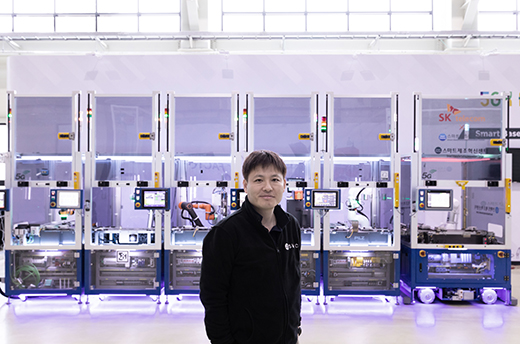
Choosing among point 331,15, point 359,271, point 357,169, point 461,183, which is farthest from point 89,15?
point 461,183

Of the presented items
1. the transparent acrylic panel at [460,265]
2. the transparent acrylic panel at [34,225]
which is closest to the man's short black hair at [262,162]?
the transparent acrylic panel at [460,265]

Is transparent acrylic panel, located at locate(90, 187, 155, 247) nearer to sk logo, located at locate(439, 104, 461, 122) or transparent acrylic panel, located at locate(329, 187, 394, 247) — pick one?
transparent acrylic panel, located at locate(329, 187, 394, 247)

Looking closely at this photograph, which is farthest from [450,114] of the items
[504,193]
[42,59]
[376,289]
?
[42,59]

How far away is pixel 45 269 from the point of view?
4.74 meters

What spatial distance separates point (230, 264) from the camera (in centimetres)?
150

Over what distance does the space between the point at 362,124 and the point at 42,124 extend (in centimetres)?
437

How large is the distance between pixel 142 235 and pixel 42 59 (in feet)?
13.8

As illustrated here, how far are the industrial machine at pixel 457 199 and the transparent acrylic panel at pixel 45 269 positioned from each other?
4429 millimetres

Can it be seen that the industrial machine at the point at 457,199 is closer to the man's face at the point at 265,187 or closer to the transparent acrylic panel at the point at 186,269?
the transparent acrylic panel at the point at 186,269

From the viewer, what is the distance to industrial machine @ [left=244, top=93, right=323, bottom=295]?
15.2 ft

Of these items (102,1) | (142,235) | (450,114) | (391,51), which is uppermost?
(102,1)

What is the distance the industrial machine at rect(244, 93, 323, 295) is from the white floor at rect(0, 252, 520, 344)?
652 mm

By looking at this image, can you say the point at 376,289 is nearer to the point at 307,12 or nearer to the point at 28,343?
the point at 28,343

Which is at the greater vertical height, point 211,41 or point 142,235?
point 211,41
